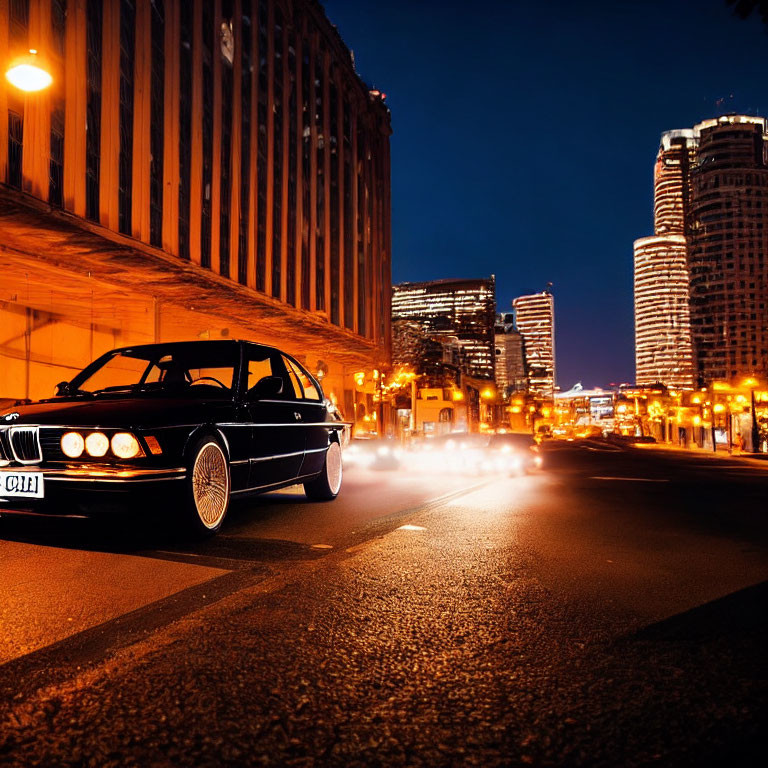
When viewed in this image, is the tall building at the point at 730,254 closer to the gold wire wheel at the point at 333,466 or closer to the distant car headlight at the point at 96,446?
the gold wire wheel at the point at 333,466

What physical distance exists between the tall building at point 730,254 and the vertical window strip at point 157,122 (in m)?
164

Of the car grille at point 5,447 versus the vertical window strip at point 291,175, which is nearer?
the car grille at point 5,447

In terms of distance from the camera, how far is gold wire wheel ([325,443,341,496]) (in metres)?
8.12

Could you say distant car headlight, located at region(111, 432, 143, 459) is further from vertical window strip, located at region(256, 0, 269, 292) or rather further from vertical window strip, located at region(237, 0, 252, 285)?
vertical window strip, located at region(256, 0, 269, 292)

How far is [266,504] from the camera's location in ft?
26.1

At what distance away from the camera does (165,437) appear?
4.82 metres

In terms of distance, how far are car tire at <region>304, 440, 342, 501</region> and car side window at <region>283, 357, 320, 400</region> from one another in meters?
0.68

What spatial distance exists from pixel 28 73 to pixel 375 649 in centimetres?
992

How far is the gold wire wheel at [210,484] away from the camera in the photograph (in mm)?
5180

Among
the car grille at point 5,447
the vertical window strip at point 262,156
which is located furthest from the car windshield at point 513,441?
the vertical window strip at point 262,156

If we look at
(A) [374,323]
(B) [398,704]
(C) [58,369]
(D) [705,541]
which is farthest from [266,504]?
(A) [374,323]

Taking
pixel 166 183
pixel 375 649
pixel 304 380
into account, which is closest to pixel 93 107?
pixel 166 183

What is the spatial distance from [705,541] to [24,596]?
567 cm

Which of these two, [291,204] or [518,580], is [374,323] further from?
[518,580]
